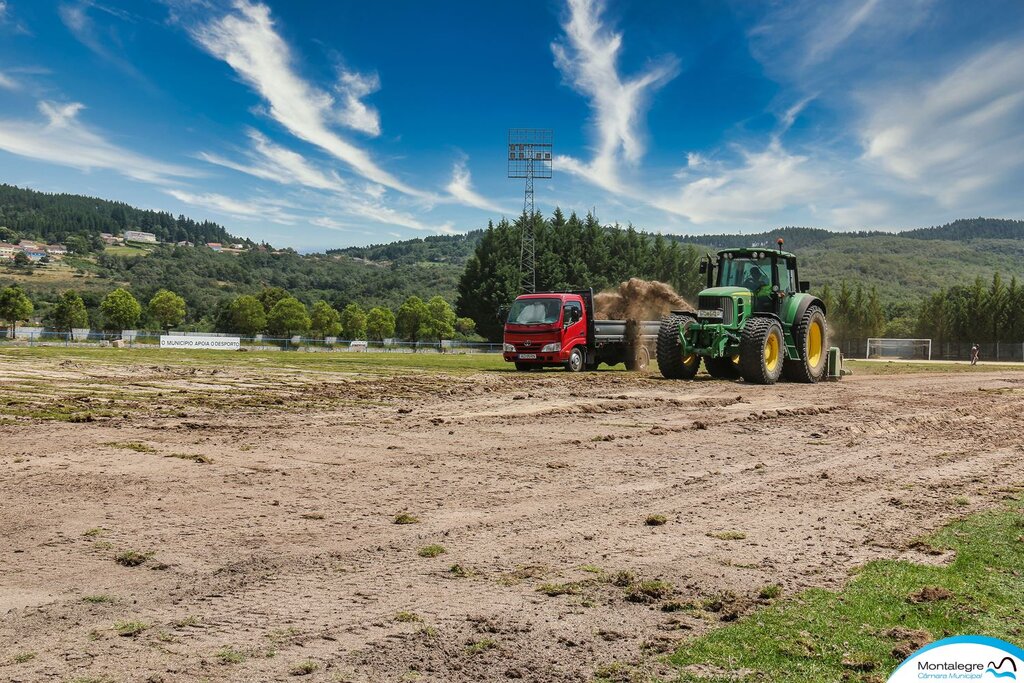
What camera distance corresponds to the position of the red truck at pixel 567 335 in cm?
2648

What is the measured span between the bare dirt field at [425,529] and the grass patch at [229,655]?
0.06 feet

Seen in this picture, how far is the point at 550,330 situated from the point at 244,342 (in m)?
58.8

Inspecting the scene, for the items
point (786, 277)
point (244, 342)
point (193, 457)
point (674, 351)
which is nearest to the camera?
point (193, 457)

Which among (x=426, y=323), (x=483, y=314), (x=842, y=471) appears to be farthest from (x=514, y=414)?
(x=426, y=323)

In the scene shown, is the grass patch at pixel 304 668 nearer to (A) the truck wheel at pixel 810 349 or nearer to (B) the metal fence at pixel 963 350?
(A) the truck wheel at pixel 810 349

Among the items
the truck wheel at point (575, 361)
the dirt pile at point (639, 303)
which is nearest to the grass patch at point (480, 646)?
the truck wheel at point (575, 361)

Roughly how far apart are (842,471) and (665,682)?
6448 millimetres

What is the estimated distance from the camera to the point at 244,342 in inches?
3061

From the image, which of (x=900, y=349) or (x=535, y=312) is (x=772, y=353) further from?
(x=900, y=349)

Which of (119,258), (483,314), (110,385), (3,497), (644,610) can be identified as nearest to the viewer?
(644,610)

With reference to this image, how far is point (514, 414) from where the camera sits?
→ 14.2 meters

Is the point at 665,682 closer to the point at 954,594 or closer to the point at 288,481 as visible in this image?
the point at 954,594

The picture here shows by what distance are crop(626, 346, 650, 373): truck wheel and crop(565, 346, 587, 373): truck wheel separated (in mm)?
2176

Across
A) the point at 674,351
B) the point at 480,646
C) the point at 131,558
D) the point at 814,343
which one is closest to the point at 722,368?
the point at 674,351
